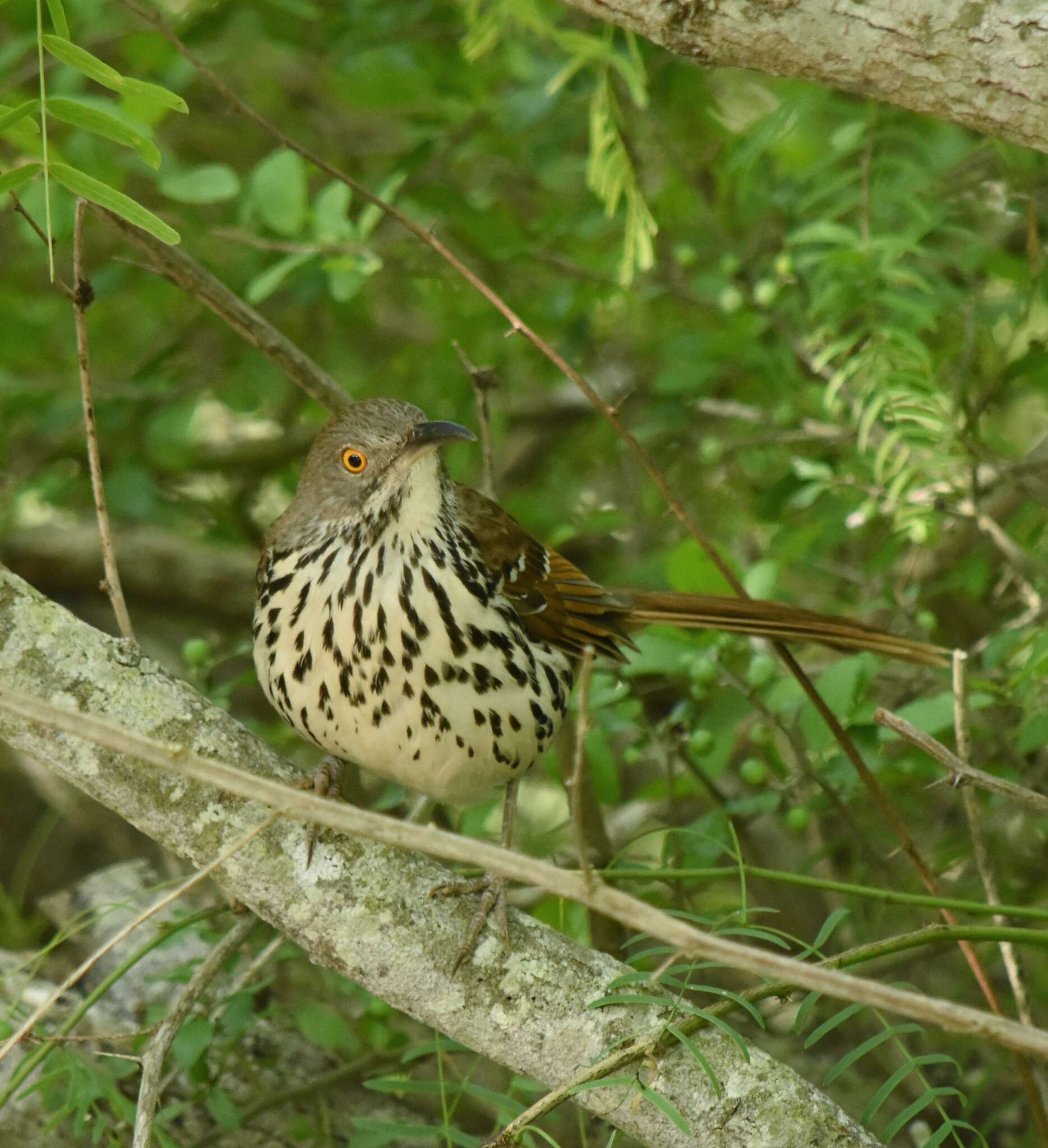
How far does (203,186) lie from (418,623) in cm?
124

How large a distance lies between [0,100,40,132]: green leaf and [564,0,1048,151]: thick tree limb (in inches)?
32.6

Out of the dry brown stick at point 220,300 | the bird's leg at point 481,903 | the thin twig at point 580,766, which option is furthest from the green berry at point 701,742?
the thin twig at point 580,766

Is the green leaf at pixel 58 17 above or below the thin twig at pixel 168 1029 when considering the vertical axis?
above

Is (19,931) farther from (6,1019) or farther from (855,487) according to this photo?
(855,487)

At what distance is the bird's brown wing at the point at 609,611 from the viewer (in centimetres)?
303

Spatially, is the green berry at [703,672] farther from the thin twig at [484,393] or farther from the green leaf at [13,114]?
the green leaf at [13,114]

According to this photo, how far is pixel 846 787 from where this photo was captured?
10.5ft

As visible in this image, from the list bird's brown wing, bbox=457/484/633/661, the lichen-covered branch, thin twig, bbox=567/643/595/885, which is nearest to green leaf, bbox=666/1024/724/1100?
the lichen-covered branch

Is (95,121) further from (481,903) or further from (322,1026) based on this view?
(322,1026)

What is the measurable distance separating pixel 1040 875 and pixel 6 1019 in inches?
95.1

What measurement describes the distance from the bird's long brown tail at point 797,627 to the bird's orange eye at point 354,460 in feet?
2.51

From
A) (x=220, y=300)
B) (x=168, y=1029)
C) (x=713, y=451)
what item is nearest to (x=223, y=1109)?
(x=168, y=1029)

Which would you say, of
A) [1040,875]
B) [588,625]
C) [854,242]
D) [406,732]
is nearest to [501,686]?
[406,732]

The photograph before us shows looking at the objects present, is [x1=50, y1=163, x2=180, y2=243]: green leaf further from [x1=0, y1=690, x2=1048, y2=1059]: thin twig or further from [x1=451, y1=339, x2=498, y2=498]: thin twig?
[x1=451, y1=339, x2=498, y2=498]: thin twig
